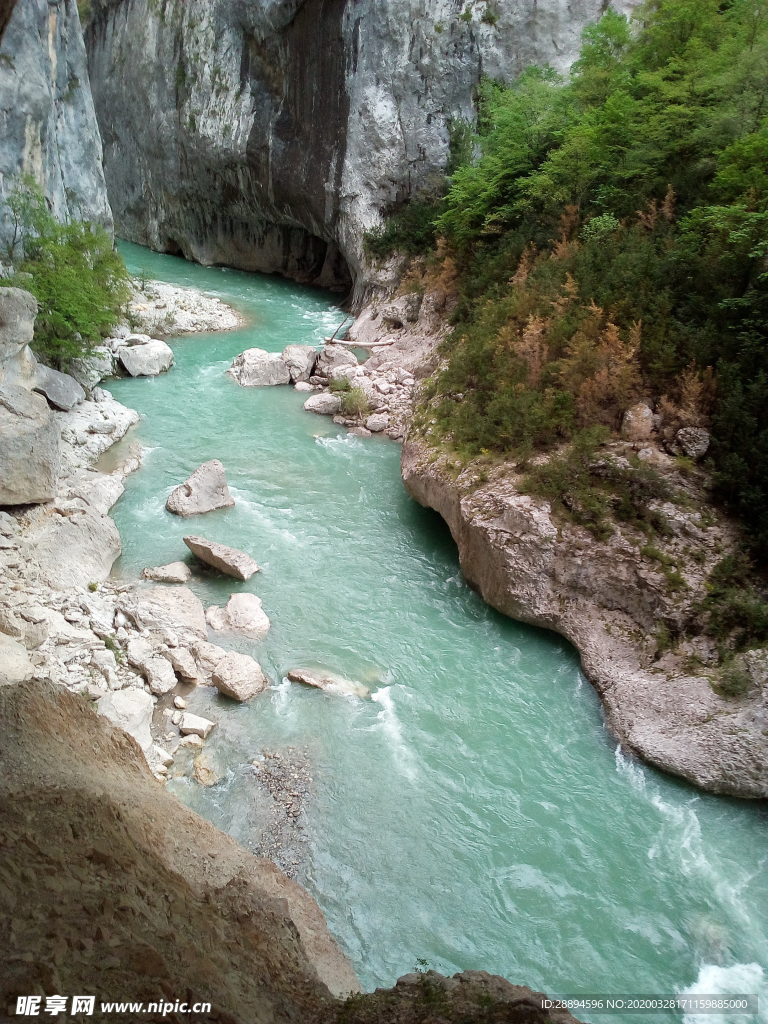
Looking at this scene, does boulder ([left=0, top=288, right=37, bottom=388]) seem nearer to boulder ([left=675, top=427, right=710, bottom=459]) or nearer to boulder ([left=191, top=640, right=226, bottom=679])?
boulder ([left=191, top=640, right=226, bottom=679])

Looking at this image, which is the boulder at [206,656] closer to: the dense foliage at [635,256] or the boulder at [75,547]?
the boulder at [75,547]

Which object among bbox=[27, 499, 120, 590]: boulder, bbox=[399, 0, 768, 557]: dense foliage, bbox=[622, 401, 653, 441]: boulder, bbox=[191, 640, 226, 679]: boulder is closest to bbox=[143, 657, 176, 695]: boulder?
bbox=[191, 640, 226, 679]: boulder

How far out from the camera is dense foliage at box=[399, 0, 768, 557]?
9.32m

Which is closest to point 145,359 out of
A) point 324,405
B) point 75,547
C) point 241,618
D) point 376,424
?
point 324,405

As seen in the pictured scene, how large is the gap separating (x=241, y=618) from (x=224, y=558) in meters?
1.19

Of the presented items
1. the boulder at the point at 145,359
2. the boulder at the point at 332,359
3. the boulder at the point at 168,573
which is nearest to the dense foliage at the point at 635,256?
the boulder at the point at 332,359

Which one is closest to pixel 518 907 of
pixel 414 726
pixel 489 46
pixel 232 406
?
pixel 414 726

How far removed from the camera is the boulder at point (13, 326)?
1155 centimetres

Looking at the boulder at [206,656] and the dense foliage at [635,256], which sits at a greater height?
the dense foliage at [635,256]

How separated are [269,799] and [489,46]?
68.8 feet

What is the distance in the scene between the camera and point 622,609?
9.03 m

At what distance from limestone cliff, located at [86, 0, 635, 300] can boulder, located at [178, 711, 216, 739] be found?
17.3m

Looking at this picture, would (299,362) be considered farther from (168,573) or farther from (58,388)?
(168,573)

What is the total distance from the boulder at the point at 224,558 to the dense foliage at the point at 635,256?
12.5 ft
